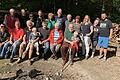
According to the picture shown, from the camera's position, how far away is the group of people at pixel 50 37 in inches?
503

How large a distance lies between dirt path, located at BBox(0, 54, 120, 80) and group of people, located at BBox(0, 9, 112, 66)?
0.94ft

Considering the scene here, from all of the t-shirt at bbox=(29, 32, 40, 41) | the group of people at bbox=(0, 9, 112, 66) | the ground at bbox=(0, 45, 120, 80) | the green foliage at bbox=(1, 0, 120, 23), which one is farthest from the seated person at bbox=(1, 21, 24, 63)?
the green foliage at bbox=(1, 0, 120, 23)

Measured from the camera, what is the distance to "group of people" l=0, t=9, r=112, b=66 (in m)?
12.8

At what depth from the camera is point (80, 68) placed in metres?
12.4

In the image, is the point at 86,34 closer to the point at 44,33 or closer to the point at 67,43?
the point at 67,43

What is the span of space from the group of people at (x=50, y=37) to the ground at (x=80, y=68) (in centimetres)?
27

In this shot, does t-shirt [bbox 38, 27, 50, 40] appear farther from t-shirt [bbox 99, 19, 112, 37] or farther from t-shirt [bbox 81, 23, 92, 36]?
t-shirt [bbox 99, 19, 112, 37]

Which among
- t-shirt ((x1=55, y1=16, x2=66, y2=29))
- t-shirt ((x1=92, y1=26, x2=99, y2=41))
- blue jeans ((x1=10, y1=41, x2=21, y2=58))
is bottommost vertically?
blue jeans ((x1=10, y1=41, x2=21, y2=58))

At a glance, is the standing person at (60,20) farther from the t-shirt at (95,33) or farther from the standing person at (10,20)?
the standing person at (10,20)

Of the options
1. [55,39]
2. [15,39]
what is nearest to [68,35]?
[55,39]

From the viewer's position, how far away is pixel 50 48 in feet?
42.3

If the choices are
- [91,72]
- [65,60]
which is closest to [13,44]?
[65,60]

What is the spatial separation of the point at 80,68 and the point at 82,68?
8 cm

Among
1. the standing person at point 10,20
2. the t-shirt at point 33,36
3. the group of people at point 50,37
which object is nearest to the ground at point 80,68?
the group of people at point 50,37
